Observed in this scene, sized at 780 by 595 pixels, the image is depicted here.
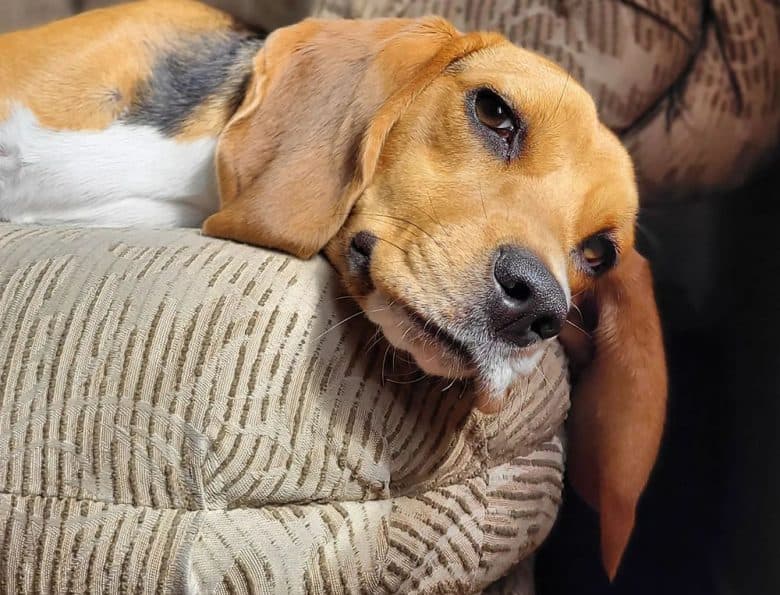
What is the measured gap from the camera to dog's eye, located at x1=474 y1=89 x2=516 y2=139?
1.09 metres

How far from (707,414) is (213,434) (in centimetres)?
107

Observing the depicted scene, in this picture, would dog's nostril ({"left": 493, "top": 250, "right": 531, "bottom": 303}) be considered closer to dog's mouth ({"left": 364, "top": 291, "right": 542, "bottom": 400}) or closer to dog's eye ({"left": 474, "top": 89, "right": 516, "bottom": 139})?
dog's mouth ({"left": 364, "top": 291, "right": 542, "bottom": 400})

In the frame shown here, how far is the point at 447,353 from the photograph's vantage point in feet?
2.97

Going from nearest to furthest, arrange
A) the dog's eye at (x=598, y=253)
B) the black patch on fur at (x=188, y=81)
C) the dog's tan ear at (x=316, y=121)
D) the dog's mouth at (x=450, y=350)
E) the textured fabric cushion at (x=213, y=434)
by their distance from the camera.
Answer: the textured fabric cushion at (x=213, y=434) → the dog's mouth at (x=450, y=350) → the dog's tan ear at (x=316, y=121) → the dog's eye at (x=598, y=253) → the black patch on fur at (x=188, y=81)

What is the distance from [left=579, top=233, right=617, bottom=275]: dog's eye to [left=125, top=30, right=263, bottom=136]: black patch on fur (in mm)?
630

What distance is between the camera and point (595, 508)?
133 centimetres

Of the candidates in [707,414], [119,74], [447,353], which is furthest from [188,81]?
[707,414]

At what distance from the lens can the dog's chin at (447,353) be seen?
0.90 metres

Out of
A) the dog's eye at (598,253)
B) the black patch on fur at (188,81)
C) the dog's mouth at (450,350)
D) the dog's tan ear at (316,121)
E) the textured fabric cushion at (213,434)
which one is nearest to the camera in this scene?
the textured fabric cushion at (213,434)

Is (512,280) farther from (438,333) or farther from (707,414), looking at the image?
(707,414)

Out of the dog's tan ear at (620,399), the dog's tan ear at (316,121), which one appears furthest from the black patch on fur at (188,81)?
the dog's tan ear at (620,399)

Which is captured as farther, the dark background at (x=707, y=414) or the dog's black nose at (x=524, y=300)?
the dark background at (x=707, y=414)

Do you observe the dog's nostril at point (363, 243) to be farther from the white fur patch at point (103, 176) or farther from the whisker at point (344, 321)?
the white fur patch at point (103, 176)

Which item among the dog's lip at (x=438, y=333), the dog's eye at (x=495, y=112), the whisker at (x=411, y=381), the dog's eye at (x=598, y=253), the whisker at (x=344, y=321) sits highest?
the dog's eye at (x=495, y=112)
